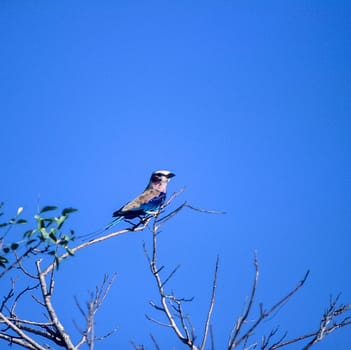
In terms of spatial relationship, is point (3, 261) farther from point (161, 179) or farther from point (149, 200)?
point (161, 179)

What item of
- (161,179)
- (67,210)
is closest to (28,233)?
(67,210)

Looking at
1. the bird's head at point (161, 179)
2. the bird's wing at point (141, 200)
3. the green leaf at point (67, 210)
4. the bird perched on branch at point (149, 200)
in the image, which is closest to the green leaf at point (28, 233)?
the green leaf at point (67, 210)

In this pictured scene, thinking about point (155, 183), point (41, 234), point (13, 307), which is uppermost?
point (155, 183)

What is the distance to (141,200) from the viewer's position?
20.5 ft

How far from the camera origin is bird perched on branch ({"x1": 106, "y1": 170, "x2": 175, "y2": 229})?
5.66 metres

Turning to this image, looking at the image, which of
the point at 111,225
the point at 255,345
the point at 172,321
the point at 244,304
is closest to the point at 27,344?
the point at 172,321

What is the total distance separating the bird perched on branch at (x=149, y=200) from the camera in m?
5.66

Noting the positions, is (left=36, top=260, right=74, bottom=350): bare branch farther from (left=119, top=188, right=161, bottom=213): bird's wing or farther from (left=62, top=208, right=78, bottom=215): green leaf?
(left=119, top=188, right=161, bottom=213): bird's wing

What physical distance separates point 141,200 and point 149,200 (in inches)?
6.6

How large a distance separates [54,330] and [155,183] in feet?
14.3

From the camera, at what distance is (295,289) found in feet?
7.36

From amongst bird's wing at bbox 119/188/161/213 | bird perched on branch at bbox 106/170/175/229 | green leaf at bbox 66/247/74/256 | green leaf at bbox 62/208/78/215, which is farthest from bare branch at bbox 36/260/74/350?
bird's wing at bbox 119/188/161/213

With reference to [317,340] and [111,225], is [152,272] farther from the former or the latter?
[111,225]

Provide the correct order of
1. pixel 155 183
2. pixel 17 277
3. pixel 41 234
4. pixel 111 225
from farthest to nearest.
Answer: pixel 155 183 → pixel 111 225 → pixel 17 277 → pixel 41 234
